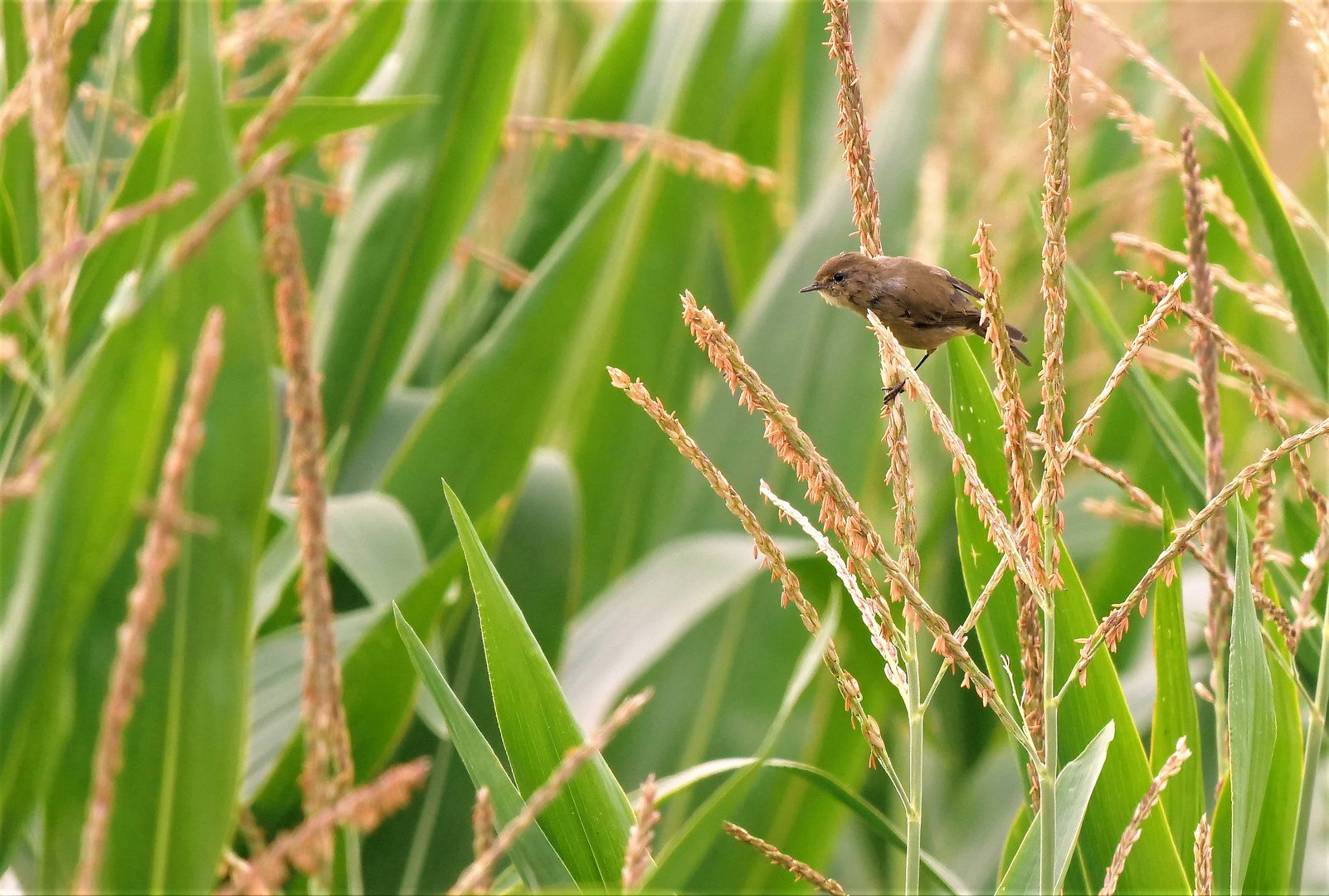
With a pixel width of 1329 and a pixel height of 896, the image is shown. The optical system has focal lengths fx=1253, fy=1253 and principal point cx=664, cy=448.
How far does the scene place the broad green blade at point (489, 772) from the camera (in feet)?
1.75

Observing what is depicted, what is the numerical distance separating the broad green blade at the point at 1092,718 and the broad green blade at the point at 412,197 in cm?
69

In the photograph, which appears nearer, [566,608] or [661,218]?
[566,608]

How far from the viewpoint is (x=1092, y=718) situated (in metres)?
0.63

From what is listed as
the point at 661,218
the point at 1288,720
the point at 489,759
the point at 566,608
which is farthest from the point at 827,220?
the point at 489,759

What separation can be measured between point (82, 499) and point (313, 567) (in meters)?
0.13

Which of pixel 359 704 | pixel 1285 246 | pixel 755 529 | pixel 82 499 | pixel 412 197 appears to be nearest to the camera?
pixel 755 529

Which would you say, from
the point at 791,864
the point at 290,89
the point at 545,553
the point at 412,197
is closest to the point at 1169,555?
the point at 791,864

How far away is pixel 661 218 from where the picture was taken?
52.6 inches

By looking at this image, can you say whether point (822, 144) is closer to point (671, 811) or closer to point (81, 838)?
point (671, 811)

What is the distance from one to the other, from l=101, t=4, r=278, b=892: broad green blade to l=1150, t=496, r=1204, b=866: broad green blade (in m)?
0.48

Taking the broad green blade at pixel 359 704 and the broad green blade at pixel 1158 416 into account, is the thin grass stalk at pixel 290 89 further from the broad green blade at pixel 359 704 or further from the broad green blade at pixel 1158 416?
the broad green blade at pixel 1158 416

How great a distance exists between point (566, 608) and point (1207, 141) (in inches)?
54.3

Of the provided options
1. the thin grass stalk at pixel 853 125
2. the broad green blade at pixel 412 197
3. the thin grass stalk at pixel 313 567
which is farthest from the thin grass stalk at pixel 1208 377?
the broad green blade at pixel 412 197

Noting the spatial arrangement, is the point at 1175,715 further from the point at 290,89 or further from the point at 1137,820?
the point at 290,89
